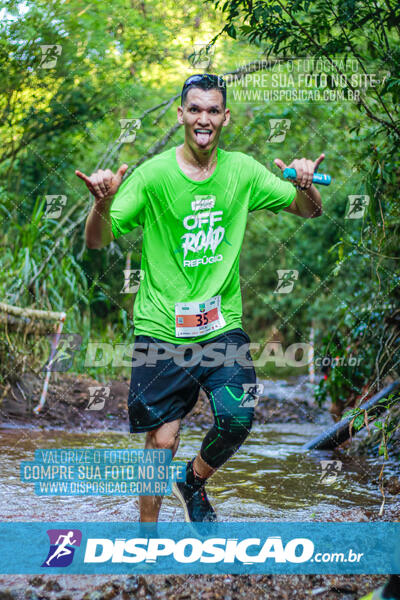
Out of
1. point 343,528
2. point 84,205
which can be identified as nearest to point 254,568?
point 343,528

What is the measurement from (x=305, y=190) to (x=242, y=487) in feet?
6.35

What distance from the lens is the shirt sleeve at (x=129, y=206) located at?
3006 millimetres

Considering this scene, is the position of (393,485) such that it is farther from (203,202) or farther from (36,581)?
(36,581)

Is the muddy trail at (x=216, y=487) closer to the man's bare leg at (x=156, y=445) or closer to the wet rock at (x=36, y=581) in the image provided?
the wet rock at (x=36, y=581)

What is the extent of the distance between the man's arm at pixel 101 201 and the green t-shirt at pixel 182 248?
149mm

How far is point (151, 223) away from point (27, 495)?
1.76 meters

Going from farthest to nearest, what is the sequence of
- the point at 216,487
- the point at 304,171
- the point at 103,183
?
the point at 216,487, the point at 304,171, the point at 103,183

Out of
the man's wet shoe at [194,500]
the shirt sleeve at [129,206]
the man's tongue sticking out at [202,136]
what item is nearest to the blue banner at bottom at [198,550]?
the man's wet shoe at [194,500]

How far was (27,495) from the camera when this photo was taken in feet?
12.4

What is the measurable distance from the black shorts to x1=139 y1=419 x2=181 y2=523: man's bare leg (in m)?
0.04

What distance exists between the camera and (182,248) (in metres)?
3.12

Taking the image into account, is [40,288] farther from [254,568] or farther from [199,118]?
[254,568]

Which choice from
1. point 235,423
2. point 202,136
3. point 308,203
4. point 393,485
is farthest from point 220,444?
point 393,485

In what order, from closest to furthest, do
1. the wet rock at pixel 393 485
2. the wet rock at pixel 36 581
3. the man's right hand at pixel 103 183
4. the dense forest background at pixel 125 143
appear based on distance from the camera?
the wet rock at pixel 36 581 < the man's right hand at pixel 103 183 < the wet rock at pixel 393 485 < the dense forest background at pixel 125 143
